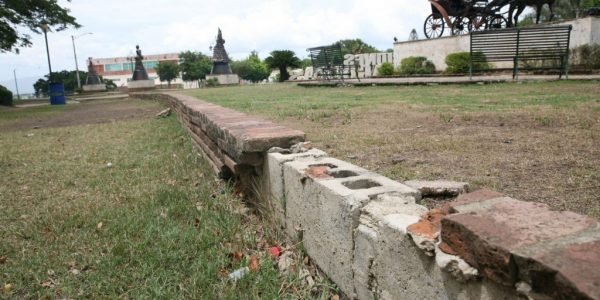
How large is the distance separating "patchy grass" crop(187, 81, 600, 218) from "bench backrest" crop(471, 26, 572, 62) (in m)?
5.35

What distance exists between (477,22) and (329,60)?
8138 mm

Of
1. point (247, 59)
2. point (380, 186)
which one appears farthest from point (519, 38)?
point (247, 59)

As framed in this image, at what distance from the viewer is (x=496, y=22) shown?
64.2ft

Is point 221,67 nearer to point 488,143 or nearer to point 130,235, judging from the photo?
point 488,143

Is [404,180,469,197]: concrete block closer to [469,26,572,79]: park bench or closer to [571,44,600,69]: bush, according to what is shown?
[469,26,572,79]: park bench

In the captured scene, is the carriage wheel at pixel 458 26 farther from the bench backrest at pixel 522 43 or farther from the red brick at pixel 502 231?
the red brick at pixel 502 231

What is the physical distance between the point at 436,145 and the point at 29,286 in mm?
2868

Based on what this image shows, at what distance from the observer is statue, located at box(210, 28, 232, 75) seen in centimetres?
3566

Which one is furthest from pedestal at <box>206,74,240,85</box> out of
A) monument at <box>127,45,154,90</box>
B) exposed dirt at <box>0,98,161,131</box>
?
exposed dirt at <box>0,98,161,131</box>

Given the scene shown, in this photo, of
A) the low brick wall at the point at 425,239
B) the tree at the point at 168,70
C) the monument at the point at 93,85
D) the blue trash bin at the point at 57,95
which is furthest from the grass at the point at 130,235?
the tree at the point at 168,70

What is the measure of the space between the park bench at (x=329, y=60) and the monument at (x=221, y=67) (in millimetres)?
19914

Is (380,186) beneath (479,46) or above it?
beneath

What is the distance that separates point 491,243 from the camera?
3.35 ft

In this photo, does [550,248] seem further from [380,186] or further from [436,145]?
[436,145]
